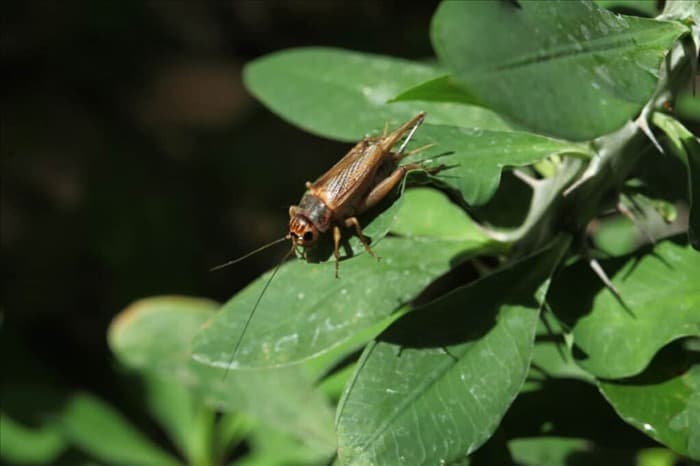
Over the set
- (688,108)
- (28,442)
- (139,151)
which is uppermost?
(688,108)

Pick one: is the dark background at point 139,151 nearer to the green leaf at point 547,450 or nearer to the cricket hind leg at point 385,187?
the green leaf at point 547,450

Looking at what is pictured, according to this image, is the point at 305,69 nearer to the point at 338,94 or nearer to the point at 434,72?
the point at 338,94

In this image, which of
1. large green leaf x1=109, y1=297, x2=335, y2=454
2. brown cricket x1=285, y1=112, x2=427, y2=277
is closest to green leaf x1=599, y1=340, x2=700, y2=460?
brown cricket x1=285, y1=112, x2=427, y2=277

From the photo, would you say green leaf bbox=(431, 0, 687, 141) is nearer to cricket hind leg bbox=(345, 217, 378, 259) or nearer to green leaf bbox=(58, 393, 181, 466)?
cricket hind leg bbox=(345, 217, 378, 259)

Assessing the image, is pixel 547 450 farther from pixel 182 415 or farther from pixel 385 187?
pixel 182 415

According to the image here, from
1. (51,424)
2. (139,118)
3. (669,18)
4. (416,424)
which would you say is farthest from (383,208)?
(139,118)

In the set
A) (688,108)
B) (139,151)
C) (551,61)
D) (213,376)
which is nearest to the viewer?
(551,61)

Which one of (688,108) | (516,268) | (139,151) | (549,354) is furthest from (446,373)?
(139,151)
